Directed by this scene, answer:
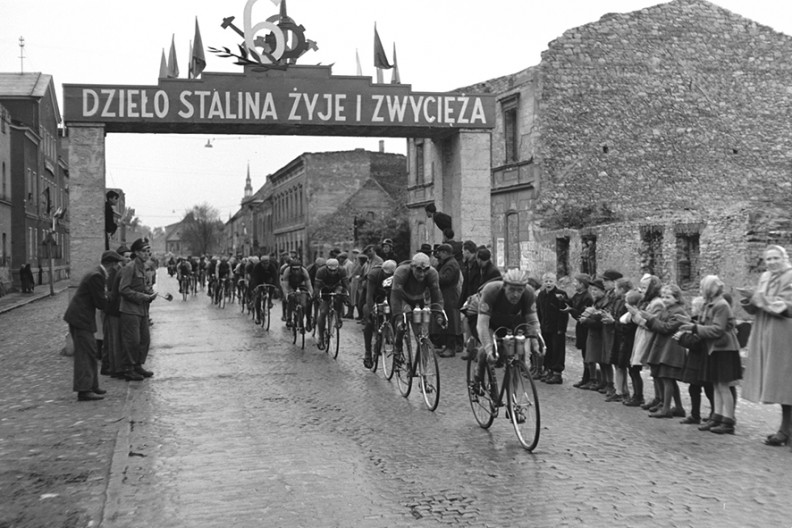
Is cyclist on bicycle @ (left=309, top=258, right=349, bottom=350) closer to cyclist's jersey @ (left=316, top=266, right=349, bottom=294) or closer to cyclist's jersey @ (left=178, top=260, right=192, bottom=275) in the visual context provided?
cyclist's jersey @ (left=316, top=266, right=349, bottom=294)

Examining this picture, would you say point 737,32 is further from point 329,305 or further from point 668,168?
point 329,305

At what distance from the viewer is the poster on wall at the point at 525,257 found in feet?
94.7

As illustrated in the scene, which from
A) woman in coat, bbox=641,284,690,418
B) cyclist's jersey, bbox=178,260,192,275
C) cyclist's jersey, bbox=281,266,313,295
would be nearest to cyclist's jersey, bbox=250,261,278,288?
cyclist's jersey, bbox=281,266,313,295

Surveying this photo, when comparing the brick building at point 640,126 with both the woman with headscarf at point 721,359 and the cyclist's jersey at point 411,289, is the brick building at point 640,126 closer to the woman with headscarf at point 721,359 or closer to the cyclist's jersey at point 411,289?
the cyclist's jersey at point 411,289

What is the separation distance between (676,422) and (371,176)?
55616mm

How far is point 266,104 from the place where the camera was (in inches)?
613

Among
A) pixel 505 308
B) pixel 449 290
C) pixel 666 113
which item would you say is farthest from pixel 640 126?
pixel 505 308

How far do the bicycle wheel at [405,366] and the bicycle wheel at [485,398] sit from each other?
152 cm

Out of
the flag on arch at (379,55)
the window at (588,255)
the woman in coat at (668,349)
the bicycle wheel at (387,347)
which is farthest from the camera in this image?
the window at (588,255)

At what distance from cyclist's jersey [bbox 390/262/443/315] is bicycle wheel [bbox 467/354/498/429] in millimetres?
2184

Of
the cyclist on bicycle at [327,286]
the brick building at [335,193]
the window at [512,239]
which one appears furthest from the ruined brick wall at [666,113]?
the brick building at [335,193]

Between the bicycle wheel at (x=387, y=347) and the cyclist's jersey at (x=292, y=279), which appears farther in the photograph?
the cyclist's jersey at (x=292, y=279)

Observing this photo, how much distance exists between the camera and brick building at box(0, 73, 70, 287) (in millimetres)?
47375

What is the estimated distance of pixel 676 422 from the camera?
8.89m
